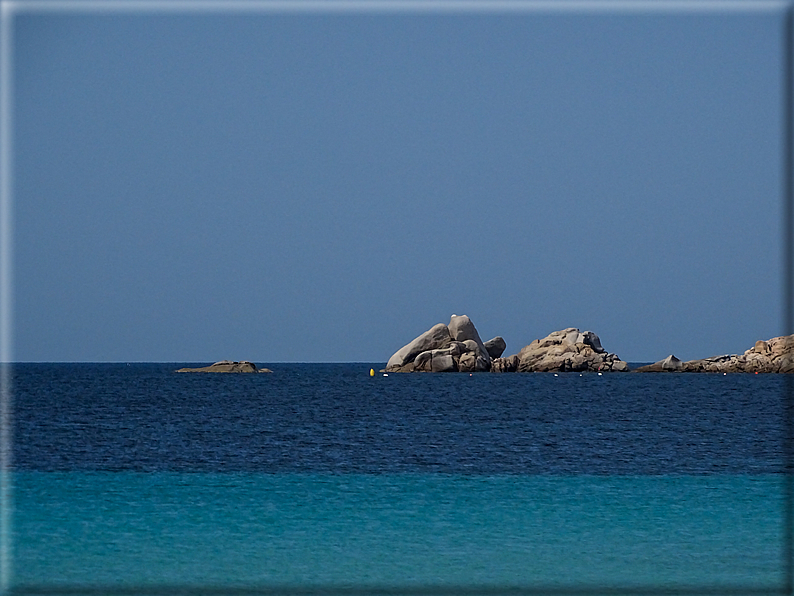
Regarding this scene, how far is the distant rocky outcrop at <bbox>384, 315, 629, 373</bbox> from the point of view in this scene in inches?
3942

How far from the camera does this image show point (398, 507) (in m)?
17.8

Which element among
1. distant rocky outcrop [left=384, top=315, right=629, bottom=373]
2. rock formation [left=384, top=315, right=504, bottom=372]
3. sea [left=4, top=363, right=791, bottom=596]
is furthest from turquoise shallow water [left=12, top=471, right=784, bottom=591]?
distant rocky outcrop [left=384, top=315, right=629, bottom=373]

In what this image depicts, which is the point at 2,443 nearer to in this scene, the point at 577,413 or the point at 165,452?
the point at 165,452

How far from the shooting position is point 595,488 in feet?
67.7

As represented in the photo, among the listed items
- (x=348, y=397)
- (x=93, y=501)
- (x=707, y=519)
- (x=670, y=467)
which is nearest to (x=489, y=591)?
(x=707, y=519)

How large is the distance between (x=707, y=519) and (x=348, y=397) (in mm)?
49883

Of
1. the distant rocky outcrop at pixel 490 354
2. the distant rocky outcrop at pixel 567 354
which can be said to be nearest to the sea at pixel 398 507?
the distant rocky outcrop at pixel 490 354

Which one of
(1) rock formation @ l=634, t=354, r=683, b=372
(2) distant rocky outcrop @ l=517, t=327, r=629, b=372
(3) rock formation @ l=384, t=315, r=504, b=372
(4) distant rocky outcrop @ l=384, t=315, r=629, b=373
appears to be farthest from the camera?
(1) rock formation @ l=634, t=354, r=683, b=372

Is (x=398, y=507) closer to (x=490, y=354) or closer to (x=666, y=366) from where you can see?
(x=490, y=354)

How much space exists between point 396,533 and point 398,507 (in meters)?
2.70

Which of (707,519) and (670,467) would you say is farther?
(670,467)

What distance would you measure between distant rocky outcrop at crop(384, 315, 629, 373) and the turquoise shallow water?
78.0 meters

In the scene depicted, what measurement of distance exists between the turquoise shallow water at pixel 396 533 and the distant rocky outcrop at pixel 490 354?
78.0 metres

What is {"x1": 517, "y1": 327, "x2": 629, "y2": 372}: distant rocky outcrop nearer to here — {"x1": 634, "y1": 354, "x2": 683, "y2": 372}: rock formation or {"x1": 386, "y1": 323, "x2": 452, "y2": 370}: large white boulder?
{"x1": 634, "y1": 354, "x2": 683, "y2": 372}: rock formation
